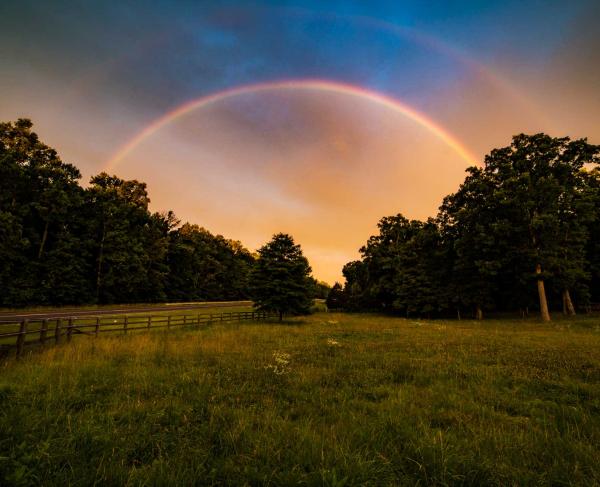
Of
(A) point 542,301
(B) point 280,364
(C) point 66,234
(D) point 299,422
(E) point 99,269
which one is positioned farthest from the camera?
(E) point 99,269

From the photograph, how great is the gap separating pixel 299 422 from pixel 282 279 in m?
26.0

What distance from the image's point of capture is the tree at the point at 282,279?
1184 inches

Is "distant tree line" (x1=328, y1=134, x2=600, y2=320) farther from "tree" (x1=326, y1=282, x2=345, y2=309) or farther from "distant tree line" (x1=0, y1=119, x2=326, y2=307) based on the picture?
"tree" (x1=326, y1=282, x2=345, y2=309)

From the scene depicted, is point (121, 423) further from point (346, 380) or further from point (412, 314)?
point (412, 314)

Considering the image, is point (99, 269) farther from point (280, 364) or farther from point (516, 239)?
point (516, 239)

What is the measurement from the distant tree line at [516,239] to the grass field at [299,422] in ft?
73.7

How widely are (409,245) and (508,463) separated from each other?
44.1m

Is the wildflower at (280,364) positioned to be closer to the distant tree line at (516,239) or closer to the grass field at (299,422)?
the grass field at (299,422)

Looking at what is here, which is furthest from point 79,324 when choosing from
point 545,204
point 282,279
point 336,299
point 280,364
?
point 336,299

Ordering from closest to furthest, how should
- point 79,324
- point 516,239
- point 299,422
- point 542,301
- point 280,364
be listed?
point 299,422, point 280,364, point 79,324, point 542,301, point 516,239

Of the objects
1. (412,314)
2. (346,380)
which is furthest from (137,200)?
(346,380)

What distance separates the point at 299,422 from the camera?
4.99 meters

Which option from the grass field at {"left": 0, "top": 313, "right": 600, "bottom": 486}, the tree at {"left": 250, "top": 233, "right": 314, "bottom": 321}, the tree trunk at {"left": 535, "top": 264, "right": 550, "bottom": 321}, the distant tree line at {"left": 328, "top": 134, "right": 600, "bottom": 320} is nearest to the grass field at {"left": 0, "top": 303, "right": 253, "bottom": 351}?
the grass field at {"left": 0, "top": 313, "right": 600, "bottom": 486}

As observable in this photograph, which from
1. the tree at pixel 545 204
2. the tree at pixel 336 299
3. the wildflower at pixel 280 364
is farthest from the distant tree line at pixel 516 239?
the wildflower at pixel 280 364
